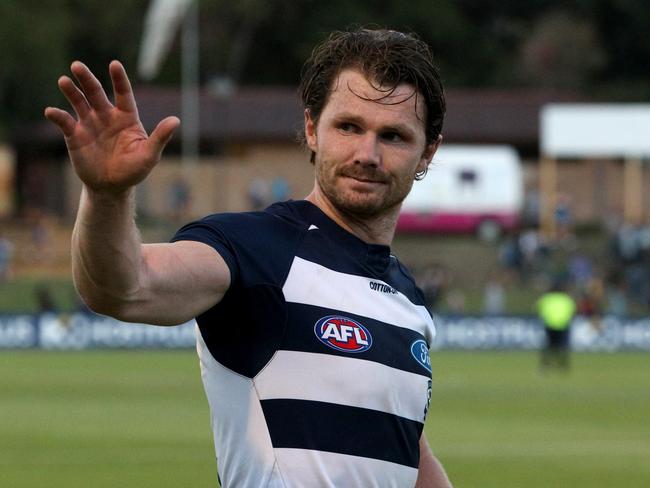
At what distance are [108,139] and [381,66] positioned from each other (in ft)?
3.47

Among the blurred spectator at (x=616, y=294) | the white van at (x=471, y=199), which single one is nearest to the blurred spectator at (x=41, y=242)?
the white van at (x=471, y=199)

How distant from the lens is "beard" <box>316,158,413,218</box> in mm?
4438

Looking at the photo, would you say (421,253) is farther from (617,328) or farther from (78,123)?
(78,123)

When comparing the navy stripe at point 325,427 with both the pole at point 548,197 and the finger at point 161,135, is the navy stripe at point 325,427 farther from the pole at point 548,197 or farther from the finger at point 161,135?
the pole at point 548,197

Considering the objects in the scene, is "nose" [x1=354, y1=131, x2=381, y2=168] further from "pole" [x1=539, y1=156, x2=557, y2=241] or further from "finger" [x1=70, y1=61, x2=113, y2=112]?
"pole" [x1=539, y1=156, x2=557, y2=241]

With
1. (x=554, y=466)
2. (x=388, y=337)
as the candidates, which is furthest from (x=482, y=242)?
(x=388, y=337)

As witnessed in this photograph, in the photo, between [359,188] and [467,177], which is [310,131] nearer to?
[359,188]

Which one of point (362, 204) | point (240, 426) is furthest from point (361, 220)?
point (240, 426)

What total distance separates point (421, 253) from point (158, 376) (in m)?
23.4

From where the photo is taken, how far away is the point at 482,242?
51219 millimetres

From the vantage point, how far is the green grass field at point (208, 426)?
1510 centimetres

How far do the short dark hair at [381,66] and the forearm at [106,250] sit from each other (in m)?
0.97

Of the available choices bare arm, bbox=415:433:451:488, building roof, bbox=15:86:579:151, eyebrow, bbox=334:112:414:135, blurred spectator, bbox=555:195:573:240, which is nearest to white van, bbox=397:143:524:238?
blurred spectator, bbox=555:195:573:240

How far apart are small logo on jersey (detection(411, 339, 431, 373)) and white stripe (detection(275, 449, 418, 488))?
1.16 ft
